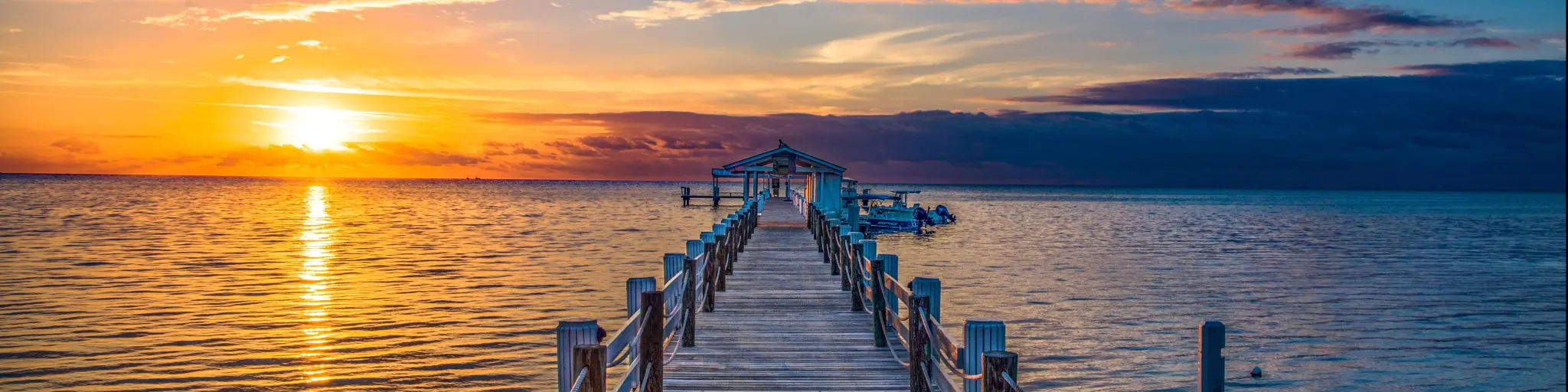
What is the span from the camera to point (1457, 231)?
6344 cm

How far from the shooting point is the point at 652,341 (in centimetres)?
856

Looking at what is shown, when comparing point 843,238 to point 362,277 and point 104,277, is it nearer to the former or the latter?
point 362,277

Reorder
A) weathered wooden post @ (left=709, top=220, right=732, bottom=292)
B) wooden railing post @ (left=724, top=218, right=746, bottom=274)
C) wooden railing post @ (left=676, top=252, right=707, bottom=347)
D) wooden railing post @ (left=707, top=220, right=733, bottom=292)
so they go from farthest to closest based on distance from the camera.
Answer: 1. wooden railing post @ (left=724, top=218, right=746, bottom=274)
2. weathered wooden post @ (left=709, top=220, right=732, bottom=292)
3. wooden railing post @ (left=707, top=220, right=733, bottom=292)
4. wooden railing post @ (left=676, top=252, right=707, bottom=347)

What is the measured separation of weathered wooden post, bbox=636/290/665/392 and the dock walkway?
24.2 inches

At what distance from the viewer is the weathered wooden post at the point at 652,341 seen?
27.7ft

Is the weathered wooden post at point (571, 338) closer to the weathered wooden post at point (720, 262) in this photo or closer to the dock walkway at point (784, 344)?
the dock walkway at point (784, 344)

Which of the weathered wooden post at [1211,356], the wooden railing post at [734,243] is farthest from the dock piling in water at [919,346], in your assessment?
the wooden railing post at [734,243]

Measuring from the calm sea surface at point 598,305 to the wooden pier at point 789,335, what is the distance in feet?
10.2

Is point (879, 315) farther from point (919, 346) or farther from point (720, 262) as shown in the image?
point (720, 262)

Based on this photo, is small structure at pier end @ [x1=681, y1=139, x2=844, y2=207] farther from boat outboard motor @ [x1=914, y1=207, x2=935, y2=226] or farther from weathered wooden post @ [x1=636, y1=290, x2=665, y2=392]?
weathered wooden post @ [x1=636, y1=290, x2=665, y2=392]

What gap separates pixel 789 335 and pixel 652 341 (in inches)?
134

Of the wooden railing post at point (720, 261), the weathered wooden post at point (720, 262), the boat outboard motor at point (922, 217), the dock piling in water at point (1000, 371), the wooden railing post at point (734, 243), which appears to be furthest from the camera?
the boat outboard motor at point (922, 217)

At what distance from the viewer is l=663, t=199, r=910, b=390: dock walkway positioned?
31.3ft

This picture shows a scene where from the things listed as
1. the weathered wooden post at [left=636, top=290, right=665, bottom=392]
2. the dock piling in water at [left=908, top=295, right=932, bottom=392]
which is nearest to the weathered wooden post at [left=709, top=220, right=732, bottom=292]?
the weathered wooden post at [left=636, top=290, right=665, bottom=392]
